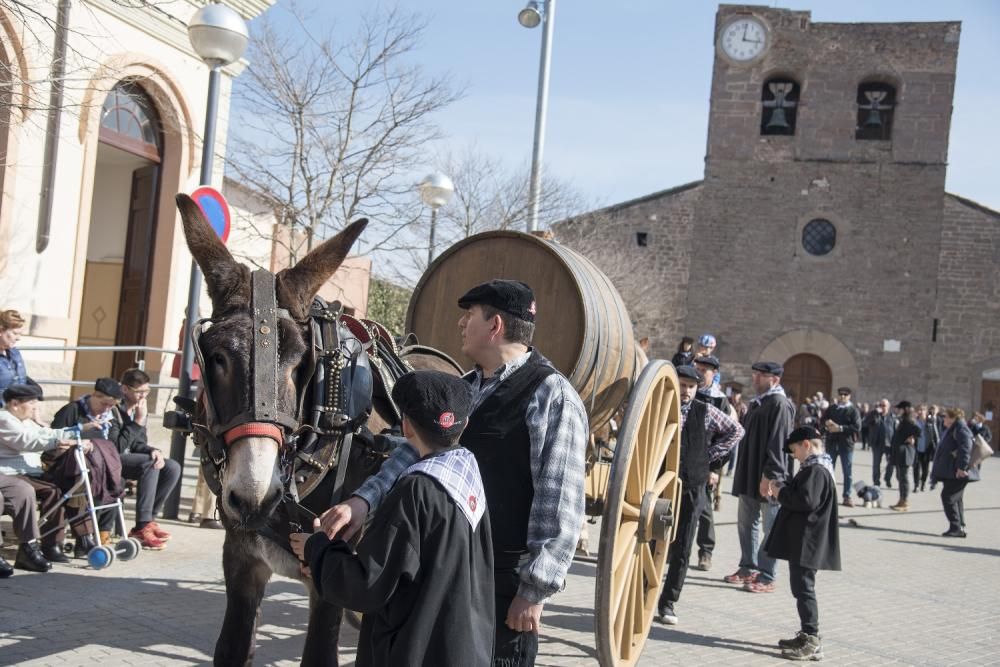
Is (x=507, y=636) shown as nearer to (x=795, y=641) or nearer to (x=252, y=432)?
(x=252, y=432)

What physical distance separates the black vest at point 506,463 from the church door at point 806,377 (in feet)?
96.7

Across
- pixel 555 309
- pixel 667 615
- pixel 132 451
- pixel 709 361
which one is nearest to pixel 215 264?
pixel 555 309

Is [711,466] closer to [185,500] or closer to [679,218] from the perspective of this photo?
[185,500]

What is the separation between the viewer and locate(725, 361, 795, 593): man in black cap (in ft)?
26.2

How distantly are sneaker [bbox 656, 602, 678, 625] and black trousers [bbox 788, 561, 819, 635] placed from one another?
95 centimetres

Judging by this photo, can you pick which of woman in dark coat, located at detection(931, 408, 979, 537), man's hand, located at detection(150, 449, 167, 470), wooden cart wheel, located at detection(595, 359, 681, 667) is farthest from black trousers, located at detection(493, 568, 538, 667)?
woman in dark coat, located at detection(931, 408, 979, 537)

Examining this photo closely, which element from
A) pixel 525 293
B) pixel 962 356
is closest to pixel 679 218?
pixel 962 356

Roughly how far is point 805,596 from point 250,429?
14.0 feet

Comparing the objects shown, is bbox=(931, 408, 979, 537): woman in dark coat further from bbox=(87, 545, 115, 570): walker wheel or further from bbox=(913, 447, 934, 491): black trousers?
bbox=(87, 545, 115, 570): walker wheel

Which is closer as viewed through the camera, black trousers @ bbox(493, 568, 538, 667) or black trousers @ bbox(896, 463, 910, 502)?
black trousers @ bbox(493, 568, 538, 667)

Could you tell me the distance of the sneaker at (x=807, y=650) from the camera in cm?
583

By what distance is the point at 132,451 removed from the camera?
7820 mm

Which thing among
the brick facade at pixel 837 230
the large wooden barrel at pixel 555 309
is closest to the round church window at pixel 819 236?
the brick facade at pixel 837 230

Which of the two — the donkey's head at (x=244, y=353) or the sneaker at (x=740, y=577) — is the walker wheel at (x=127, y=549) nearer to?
the donkey's head at (x=244, y=353)
